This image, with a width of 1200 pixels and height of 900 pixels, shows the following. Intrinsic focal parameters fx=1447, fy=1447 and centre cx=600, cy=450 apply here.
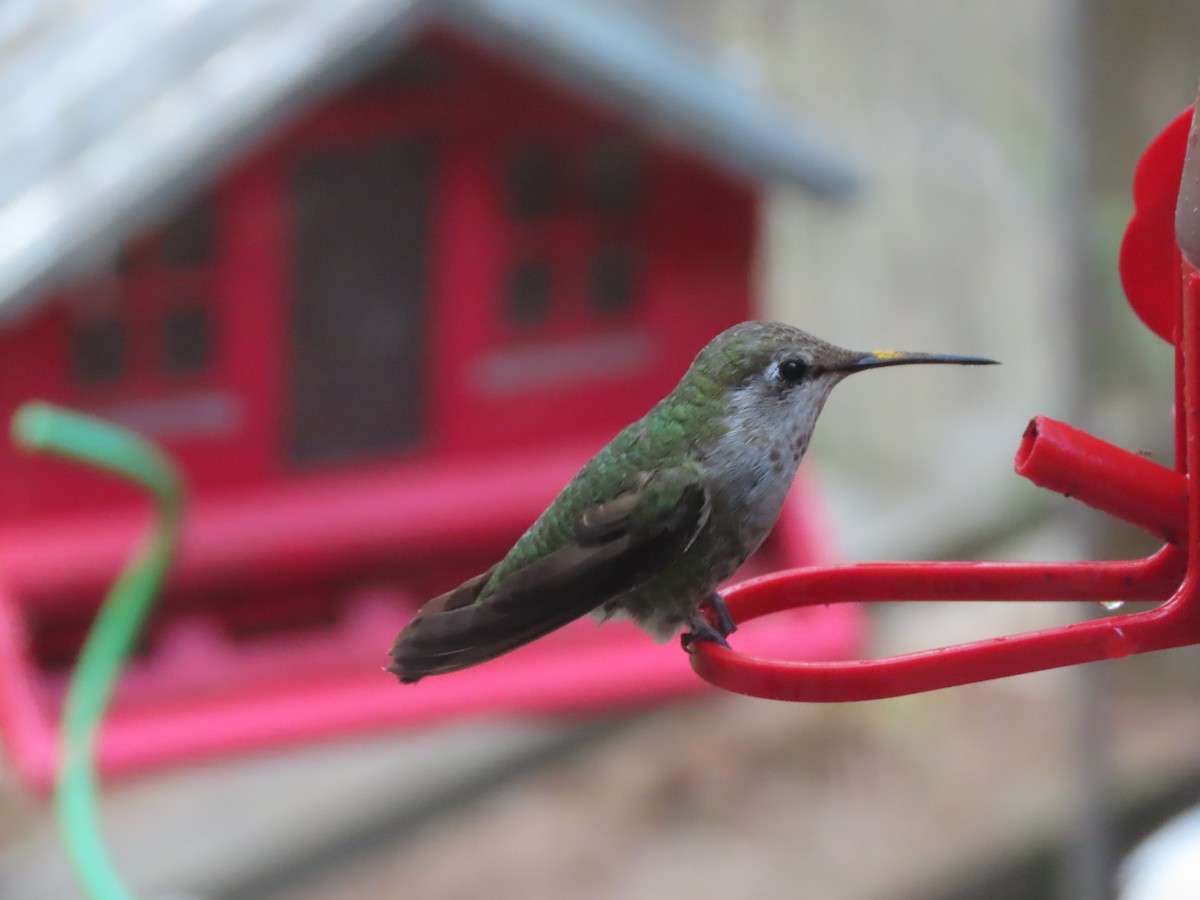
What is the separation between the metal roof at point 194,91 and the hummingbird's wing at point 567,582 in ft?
3.65

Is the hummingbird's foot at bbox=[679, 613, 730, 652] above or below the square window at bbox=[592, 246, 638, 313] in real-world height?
below

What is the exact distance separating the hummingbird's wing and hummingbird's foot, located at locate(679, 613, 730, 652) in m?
0.07

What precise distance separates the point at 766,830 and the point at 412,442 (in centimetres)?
204

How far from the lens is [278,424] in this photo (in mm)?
2174

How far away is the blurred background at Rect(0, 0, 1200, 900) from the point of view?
197cm

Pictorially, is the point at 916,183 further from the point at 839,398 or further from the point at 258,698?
the point at 258,698

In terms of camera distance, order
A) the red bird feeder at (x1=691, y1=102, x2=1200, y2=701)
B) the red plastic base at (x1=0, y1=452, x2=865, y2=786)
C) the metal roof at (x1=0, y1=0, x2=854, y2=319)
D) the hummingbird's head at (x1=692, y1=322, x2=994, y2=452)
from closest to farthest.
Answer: the red bird feeder at (x1=691, y1=102, x2=1200, y2=701) < the hummingbird's head at (x1=692, y1=322, x2=994, y2=452) < the metal roof at (x1=0, y1=0, x2=854, y2=319) < the red plastic base at (x1=0, y1=452, x2=865, y2=786)

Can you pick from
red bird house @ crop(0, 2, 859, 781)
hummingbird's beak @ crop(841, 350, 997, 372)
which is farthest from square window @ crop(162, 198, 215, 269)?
hummingbird's beak @ crop(841, 350, 997, 372)

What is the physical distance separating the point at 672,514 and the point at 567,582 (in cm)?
10

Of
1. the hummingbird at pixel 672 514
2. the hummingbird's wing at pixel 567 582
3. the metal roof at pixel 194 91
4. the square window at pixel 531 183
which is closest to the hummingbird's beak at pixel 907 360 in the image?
the hummingbird at pixel 672 514

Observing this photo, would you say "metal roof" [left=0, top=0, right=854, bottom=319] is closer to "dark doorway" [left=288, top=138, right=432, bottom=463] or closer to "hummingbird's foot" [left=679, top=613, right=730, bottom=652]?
"dark doorway" [left=288, top=138, right=432, bottom=463]

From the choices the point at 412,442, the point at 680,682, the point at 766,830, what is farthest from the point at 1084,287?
the point at 766,830

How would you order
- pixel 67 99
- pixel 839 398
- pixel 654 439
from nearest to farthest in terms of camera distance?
pixel 654 439, pixel 67 99, pixel 839 398

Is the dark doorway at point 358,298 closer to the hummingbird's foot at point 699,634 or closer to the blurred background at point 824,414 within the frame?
the blurred background at point 824,414
